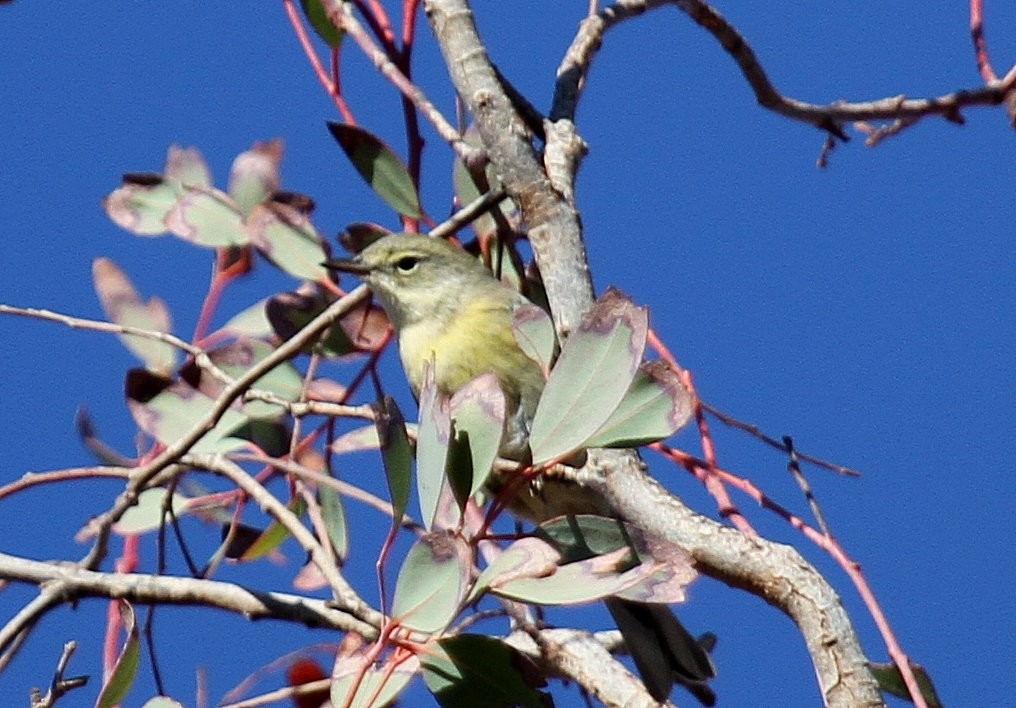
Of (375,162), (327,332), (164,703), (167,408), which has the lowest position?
(164,703)

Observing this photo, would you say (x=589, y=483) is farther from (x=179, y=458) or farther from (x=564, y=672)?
(x=179, y=458)

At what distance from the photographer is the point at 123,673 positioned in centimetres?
143

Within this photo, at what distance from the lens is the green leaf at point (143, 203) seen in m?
2.12

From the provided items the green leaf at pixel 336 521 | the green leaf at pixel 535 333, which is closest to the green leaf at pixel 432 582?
the green leaf at pixel 535 333

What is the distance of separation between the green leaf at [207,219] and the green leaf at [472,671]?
38.0 inches

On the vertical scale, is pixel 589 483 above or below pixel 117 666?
above

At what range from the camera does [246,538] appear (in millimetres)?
1938

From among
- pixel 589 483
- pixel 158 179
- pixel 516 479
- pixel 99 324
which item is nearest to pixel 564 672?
pixel 589 483

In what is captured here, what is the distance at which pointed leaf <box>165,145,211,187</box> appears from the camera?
218 centimetres

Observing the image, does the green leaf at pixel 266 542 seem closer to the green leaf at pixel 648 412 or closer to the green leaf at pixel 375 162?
the green leaf at pixel 375 162

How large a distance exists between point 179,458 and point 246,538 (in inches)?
18.8

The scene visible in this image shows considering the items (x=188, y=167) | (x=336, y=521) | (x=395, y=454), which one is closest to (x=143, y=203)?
(x=188, y=167)

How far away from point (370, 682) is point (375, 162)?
0.95 metres

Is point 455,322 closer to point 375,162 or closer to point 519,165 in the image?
point 375,162
